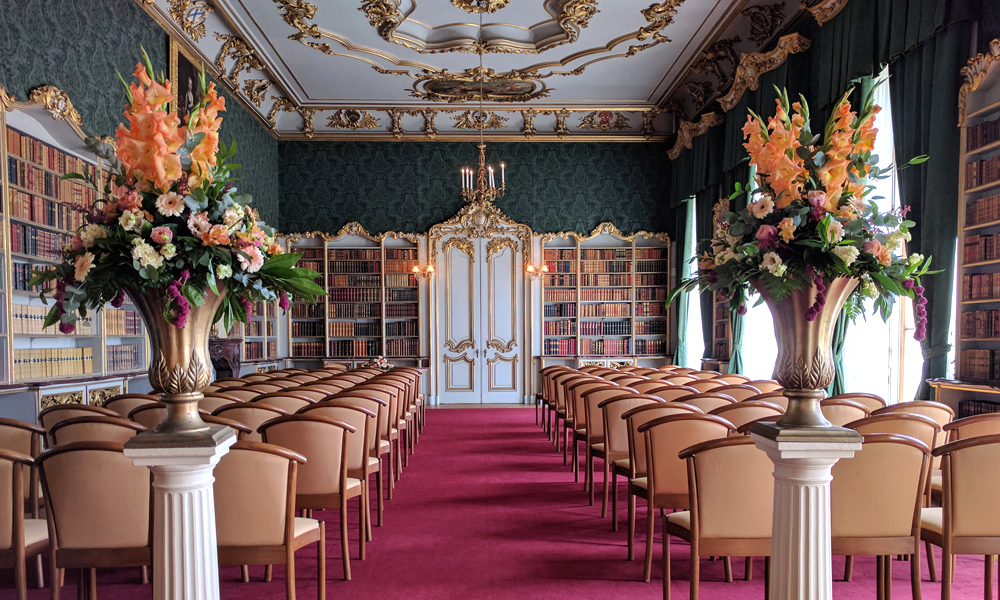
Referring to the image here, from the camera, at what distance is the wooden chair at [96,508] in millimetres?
2406

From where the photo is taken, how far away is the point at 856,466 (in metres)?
2.49

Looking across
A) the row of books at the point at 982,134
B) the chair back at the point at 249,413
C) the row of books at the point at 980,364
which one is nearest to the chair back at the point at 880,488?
the row of books at the point at 980,364

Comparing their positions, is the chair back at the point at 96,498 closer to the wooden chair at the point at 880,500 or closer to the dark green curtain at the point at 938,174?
the wooden chair at the point at 880,500

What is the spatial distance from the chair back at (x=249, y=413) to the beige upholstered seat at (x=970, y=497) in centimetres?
321

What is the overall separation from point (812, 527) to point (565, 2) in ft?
23.4

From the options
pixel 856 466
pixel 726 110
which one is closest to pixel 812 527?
pixel 856 466

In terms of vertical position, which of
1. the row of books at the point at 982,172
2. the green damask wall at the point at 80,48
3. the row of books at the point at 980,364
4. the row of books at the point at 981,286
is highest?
the green damask wall at the point at 80,48

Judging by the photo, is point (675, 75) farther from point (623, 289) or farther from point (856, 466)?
point (856, 466)

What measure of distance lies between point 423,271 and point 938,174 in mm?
8259

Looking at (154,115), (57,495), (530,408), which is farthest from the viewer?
(530,408)

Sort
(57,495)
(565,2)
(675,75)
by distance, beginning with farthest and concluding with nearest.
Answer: (675,75), (565,2), (57,495)

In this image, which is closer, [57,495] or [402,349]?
[57,495]

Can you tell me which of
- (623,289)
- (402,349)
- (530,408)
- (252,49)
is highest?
(252,49)

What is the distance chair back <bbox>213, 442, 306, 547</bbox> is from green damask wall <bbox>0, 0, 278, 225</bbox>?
420 cm
